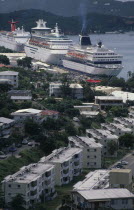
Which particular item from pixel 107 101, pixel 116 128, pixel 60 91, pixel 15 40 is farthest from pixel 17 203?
pixel 15 40

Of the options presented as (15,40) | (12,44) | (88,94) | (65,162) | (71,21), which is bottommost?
(65,162)

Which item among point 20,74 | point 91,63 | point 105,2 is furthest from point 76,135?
point 105,2

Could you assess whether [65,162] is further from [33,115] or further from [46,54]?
[46,54]

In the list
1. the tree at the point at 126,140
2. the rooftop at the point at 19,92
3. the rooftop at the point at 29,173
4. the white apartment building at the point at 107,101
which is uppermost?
the rooftop at the point at 19,92

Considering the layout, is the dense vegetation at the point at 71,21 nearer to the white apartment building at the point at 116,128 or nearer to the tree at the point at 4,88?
the tree at the point at 4,88

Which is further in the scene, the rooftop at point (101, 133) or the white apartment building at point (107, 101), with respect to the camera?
the white apartment building at point (107, 101)

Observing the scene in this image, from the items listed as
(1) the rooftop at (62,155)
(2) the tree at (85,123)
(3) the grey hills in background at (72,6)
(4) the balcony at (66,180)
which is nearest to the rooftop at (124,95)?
(2) the tree at (85,123)
